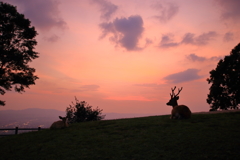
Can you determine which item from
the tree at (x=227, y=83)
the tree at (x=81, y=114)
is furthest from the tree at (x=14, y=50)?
the tree at (x=227, y=83)

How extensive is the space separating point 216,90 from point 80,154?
28567mm

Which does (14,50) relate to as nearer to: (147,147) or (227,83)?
(147,147)

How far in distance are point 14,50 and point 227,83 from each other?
3398cm

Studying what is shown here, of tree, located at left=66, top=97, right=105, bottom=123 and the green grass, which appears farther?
tree, located at left=66, top=97, right=105, bottom=123

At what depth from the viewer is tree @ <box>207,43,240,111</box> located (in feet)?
96.5

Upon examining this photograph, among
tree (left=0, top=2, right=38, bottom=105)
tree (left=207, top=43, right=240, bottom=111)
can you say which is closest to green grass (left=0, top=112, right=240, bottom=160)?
tree (left=0, top=2, right=38, bottom=105)

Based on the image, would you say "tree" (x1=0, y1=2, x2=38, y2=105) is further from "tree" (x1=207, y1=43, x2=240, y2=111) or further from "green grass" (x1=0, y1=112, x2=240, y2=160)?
"tree" (x1=207, y1=43, x2=240, y2=111)

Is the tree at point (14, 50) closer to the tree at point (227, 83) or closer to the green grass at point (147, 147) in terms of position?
the green grass at point (147, 147)

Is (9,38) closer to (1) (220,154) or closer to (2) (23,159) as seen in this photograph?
(2) (23,159)

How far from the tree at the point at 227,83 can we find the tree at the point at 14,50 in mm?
30228

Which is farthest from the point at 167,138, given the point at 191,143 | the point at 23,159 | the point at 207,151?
the point at 23,159

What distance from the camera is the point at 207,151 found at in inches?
292

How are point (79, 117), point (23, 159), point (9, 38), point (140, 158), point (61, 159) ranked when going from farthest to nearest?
1. point (79, 117)
2. point (9, 38)
3. point (23, 159)
4. point (61, 159)
5. point (140, 158)

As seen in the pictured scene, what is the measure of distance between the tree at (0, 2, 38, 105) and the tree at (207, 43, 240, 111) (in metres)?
30.2
